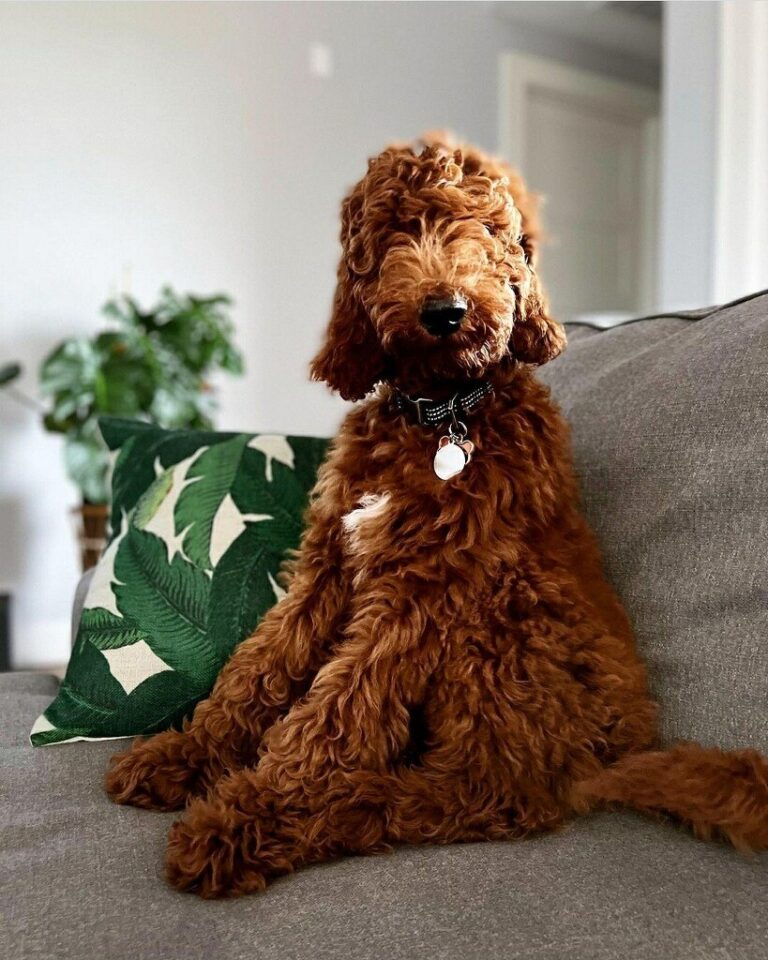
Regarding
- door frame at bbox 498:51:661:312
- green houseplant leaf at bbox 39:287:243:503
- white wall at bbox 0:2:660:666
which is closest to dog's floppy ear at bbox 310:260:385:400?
green houseplant leaf at bbox 39:287:243:503

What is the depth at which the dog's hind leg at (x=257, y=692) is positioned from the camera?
111 centimetres

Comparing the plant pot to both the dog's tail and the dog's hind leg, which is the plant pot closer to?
the dog's hind leg

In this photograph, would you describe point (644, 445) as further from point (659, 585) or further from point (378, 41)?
point (378, 41)

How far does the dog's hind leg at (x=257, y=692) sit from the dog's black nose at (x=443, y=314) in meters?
0.29

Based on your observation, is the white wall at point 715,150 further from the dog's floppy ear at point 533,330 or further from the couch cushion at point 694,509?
the dog's floppy ear at point 533,330

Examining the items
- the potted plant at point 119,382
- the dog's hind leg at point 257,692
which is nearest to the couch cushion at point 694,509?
the dog's hind leg at point 257,692

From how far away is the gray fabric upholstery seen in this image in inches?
30.7

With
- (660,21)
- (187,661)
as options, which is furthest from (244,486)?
(660,21)

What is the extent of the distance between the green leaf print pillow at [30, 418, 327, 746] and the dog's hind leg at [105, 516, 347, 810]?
5.4 inches

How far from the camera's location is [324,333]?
113 centimetres

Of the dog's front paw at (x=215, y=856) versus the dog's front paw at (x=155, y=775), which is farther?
the dog's front paw at (x=155, y=775)

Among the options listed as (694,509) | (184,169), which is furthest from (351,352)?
(184,169)

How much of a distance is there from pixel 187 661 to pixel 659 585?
2.06 ft

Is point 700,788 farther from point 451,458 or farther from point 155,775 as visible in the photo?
point 155,775
